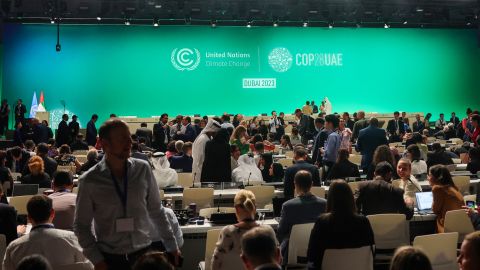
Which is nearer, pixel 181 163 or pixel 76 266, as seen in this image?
pixel 76 266

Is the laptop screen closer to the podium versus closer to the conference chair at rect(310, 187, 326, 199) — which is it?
the conference chair at rect(310, 187, 326, 199)

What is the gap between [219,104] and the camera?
23.3 meters

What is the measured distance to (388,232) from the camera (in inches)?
219

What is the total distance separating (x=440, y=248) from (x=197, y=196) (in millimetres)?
3433

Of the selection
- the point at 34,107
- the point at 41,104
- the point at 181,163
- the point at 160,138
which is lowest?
the point at 181,163

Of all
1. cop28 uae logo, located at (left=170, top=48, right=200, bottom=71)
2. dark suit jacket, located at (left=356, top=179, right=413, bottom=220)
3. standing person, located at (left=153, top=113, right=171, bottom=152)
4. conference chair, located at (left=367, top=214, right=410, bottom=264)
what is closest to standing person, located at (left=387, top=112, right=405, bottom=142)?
standing person, located at (left=153, top=113, right=171, bottom=152)

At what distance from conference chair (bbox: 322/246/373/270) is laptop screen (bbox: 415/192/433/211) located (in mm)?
2553

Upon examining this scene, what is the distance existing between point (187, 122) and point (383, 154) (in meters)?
8.61

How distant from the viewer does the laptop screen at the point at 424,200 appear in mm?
6715

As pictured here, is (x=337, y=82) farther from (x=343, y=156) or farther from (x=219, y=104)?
(x=343, y=156)

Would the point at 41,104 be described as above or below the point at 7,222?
above

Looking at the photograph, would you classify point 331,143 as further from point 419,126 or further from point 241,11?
point 241,11

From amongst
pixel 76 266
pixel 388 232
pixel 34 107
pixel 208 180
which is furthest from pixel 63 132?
pixel 76 266

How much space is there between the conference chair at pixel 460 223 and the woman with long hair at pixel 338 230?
1.71 meters
